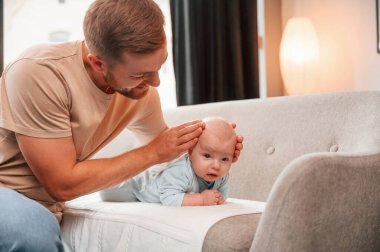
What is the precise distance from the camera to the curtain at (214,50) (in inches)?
135

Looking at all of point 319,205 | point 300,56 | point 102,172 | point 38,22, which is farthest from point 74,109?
point 300,56

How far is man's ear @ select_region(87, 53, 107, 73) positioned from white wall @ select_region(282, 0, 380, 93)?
2.17 metres

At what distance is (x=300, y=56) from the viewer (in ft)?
11.5

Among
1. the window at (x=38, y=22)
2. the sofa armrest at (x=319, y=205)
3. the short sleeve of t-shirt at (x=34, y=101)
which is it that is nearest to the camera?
the sofa armrest at (x=319, y=205)

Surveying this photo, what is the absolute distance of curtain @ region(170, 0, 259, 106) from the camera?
343 cm

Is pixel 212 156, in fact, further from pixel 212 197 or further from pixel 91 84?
pixel 91 84

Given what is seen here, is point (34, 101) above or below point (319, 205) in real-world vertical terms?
above

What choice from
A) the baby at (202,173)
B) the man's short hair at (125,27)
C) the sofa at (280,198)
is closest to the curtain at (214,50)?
the sofa at (280,198)

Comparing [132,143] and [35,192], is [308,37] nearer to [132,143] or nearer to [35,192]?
[132,143]

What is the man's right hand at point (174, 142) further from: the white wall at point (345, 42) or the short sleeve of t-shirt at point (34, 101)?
the white wall at point (345, 42)

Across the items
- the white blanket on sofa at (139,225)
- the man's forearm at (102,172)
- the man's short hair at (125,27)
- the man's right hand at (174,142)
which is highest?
the man's short hair at (125,27)

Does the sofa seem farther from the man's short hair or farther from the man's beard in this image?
the man's short hair

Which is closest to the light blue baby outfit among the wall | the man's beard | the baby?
the baby

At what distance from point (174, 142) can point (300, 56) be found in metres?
2.09
